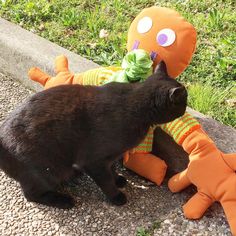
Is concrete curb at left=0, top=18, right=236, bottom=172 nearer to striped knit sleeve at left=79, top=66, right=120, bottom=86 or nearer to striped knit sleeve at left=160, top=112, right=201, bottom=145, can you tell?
striped knit sleeve at left=160, top=112, right=201, bottom=145

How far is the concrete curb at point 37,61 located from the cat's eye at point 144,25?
2.09ft

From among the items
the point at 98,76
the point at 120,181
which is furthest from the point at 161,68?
the point at 120,181

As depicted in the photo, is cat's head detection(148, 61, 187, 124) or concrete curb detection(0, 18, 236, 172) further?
concrete curb detection(0, 18, 236, 172)

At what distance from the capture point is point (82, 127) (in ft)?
8.92

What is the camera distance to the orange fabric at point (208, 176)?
266 centimetres

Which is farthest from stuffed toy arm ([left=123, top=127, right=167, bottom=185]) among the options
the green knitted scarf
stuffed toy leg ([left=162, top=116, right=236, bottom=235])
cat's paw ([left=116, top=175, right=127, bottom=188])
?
the green knitted scarf

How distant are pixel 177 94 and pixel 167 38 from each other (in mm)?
517

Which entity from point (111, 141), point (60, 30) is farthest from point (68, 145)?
point (60, 30)

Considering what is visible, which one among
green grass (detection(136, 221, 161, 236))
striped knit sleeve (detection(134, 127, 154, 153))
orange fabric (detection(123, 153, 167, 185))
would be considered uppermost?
striped knit sleeve (detection(134, 127, 154, 153))

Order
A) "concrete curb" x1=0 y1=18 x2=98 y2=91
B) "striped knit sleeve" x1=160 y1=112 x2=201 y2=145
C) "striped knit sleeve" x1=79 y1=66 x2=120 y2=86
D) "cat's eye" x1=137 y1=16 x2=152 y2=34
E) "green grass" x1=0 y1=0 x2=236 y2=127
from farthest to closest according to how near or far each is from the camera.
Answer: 1. "concrete curb" x1=0 y1=18 x2=98 y2=91
2. "green grass" x1=0 y1=0 x2=236 y2=127
3. "striped knit sleeve" x1=79 y1=66 x2=120 y2=86
4. "cat's eye" x1=137 y1=16 x2=152 y2=34
5. "striped knit sleeve" x1=160 y1=112 x2=201 y2=145

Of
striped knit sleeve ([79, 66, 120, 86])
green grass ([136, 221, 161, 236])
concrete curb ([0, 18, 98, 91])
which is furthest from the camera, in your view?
concrete curb ([0, 18, 98, 91])

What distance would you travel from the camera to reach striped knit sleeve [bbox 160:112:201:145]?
284 centimetres

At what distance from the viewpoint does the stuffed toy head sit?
292 centimetres

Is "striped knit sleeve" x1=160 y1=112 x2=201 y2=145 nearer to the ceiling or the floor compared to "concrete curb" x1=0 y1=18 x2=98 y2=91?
nearer to the ceiling
